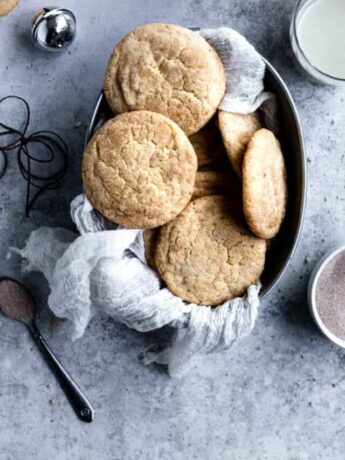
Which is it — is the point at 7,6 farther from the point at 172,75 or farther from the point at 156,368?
the point at 156,368

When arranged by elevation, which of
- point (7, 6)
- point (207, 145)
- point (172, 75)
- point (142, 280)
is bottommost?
point (142, 280)

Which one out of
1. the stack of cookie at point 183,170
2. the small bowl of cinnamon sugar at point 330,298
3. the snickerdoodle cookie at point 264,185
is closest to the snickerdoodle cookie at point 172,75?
the stack of cookie at point 183,170

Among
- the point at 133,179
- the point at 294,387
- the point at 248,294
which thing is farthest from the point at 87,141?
the point at 294,387

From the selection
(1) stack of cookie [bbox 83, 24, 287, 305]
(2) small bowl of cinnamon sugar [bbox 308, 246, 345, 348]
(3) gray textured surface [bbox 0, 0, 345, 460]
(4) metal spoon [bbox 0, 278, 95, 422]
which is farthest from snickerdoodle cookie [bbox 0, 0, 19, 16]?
(2) small bowl of cinnamon sugar [bbox 308, 246, 345, 348]

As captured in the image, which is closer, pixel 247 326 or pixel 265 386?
pixel 247 326

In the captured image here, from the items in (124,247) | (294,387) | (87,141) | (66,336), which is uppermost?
(87,141)

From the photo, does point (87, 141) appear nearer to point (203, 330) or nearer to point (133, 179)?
point (133, 179)

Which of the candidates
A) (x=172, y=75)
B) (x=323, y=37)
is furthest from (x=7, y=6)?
(x=323, y=37)
